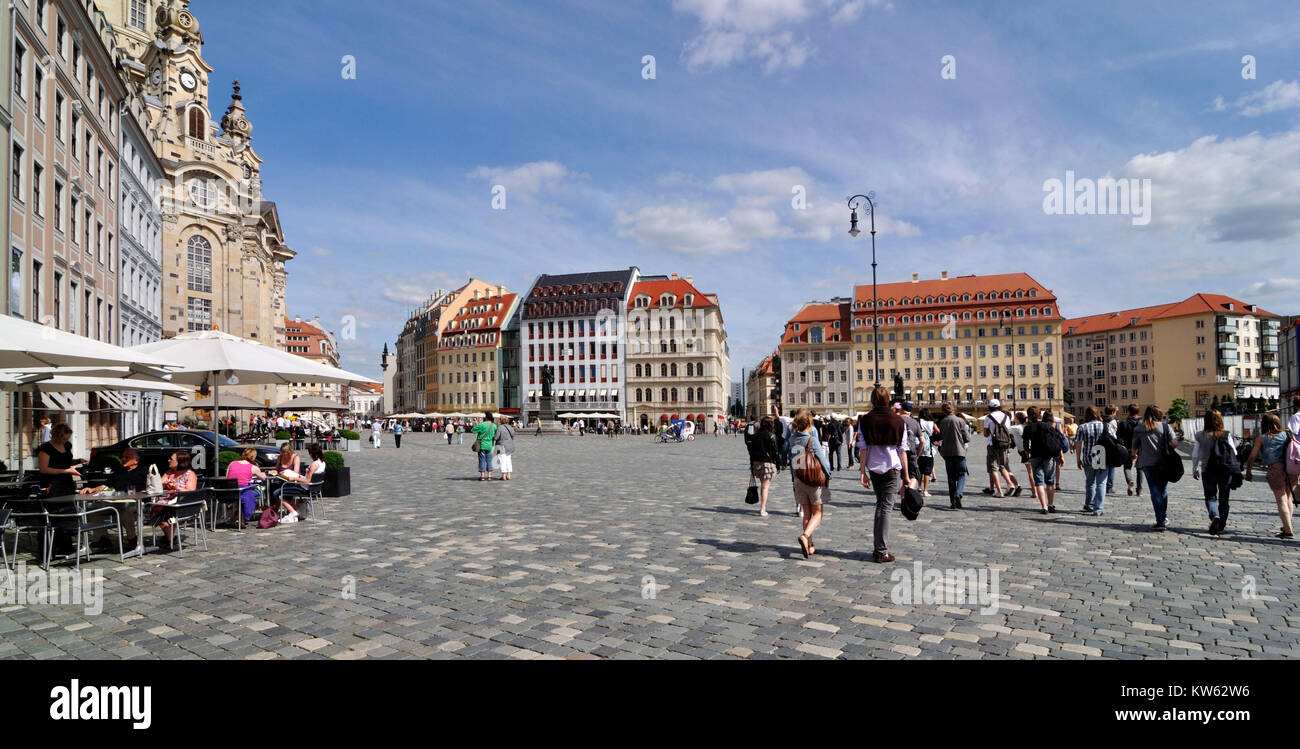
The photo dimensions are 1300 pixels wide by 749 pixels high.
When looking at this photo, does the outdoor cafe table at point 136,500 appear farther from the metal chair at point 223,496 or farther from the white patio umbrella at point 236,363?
the white patio umbrella at point 236,363

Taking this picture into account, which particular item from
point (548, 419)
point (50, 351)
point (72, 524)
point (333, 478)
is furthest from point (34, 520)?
point (548, 419)

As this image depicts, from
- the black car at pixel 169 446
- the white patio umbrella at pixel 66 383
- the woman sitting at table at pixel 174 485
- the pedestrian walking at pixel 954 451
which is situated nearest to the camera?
the woman sitting at table at pixel 174 485

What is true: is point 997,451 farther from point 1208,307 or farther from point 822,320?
point 1208,307

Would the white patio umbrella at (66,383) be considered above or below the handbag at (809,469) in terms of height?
above

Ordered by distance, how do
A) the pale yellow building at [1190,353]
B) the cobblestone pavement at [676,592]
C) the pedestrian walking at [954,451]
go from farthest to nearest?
the pale yellow building at [1190,353]
the pedestrian walking at [954,451]
the cobblestone pavement at [676,592]

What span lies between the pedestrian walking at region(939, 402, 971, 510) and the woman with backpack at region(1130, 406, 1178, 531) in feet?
9.15

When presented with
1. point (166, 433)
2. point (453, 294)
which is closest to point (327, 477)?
point (166, 433)

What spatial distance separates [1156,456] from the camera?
10922mm

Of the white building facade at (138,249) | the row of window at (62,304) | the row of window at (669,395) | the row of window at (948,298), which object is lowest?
the row of window at (669,395)

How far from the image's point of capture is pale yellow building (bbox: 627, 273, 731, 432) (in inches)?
3981

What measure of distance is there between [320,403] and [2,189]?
15552 millimetres

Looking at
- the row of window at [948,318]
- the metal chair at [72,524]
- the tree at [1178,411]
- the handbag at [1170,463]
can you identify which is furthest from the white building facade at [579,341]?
the metal chair at [72,524]

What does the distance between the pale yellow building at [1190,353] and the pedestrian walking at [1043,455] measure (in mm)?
124077

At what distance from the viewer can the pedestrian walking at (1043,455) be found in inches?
501
